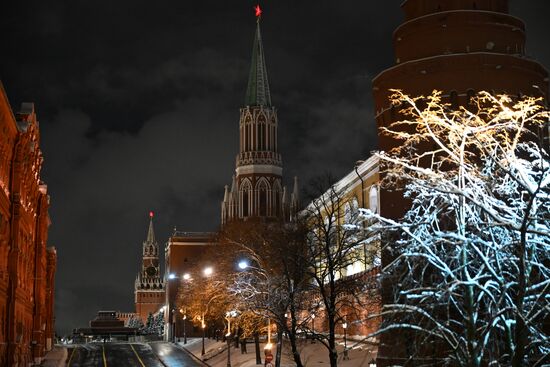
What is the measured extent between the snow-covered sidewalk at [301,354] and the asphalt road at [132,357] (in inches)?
62.3

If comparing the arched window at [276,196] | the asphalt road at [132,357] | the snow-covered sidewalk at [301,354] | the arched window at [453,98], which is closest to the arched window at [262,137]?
the arched window at [276,196]

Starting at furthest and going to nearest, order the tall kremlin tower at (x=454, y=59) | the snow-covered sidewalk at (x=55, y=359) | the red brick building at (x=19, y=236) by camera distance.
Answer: the snow-covered sidewalk at (x=55, y=359), the red brick building at (x=19, y=236), the tall kremlin tower at (x=454, y=59)

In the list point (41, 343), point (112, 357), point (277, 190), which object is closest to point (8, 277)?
point (41, 343)

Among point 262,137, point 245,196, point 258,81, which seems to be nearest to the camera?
point 245,196

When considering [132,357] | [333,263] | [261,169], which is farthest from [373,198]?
[261,169]

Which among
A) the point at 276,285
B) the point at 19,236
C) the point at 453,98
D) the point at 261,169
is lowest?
the point at 276,285

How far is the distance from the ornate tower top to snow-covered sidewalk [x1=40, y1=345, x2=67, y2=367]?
51.8 m

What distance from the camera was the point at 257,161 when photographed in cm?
11806

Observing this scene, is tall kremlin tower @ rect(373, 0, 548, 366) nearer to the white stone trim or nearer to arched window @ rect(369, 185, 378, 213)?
arched window @ rect(369, 185, 378, 213)

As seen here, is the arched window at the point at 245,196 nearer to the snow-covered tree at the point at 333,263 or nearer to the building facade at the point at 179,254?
the building facade at the point at 179,254

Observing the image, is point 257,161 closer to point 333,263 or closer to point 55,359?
point 55,359

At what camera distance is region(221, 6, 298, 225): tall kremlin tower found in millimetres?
116375

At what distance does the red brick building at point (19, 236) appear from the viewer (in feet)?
138

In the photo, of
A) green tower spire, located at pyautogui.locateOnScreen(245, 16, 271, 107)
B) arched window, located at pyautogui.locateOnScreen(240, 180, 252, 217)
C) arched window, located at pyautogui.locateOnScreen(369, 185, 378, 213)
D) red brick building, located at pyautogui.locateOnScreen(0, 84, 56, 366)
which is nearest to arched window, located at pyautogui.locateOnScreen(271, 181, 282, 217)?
arched window, located at pyautogui.locateOnScreen(240, 180, 252, 217)
